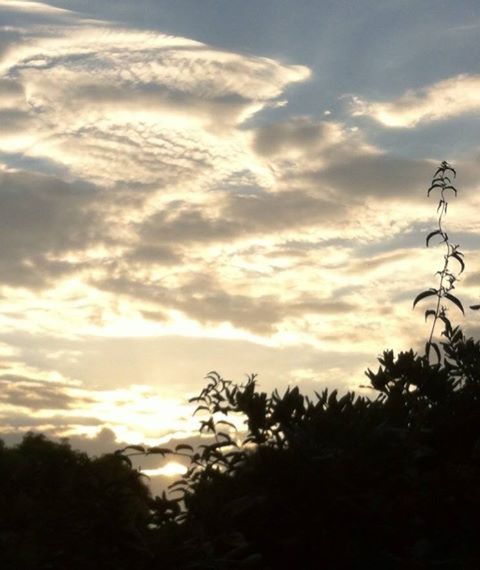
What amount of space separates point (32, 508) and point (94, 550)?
1.51 feet

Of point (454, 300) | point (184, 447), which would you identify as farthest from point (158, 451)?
point (454, 300)

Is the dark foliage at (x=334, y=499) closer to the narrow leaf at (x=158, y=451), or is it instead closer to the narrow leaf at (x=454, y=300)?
the narrow leaf at (x=158, y=451)

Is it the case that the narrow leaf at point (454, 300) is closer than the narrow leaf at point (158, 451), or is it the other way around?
the narrow leaf at point (158, 451)

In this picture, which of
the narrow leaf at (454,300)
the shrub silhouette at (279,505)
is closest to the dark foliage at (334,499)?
the shrub silhouette at (279,505)

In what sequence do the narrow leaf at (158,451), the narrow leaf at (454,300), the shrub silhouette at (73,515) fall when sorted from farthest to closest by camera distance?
the narrow leaf at (454,300) → the narrow leaf at (158,451) → the shrub silhouette at (73,515)

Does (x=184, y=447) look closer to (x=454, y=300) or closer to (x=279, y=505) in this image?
(x=279, y=505)

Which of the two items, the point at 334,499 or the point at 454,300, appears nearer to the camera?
the point at 334,499

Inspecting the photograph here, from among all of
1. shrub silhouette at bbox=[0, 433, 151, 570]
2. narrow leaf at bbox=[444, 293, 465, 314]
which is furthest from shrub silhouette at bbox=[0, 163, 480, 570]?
narrow leaf at bbox=[444, 293, 465, 314]

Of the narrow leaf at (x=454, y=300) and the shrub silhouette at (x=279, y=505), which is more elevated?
the narrow leaf at (x=454, y=300)

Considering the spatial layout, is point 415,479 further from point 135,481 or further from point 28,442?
point 28,442

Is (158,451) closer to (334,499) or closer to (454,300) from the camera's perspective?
(334,499)

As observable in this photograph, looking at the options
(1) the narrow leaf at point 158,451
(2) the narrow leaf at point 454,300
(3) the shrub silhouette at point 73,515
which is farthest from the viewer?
(2) the narrow leaf at point 454,300

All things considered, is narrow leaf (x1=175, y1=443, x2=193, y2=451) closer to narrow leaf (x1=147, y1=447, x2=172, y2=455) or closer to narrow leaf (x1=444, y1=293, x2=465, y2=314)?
narrow leaf (x1=147, y1=447, x2=172, y2=455)

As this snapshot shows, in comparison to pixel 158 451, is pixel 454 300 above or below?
above
